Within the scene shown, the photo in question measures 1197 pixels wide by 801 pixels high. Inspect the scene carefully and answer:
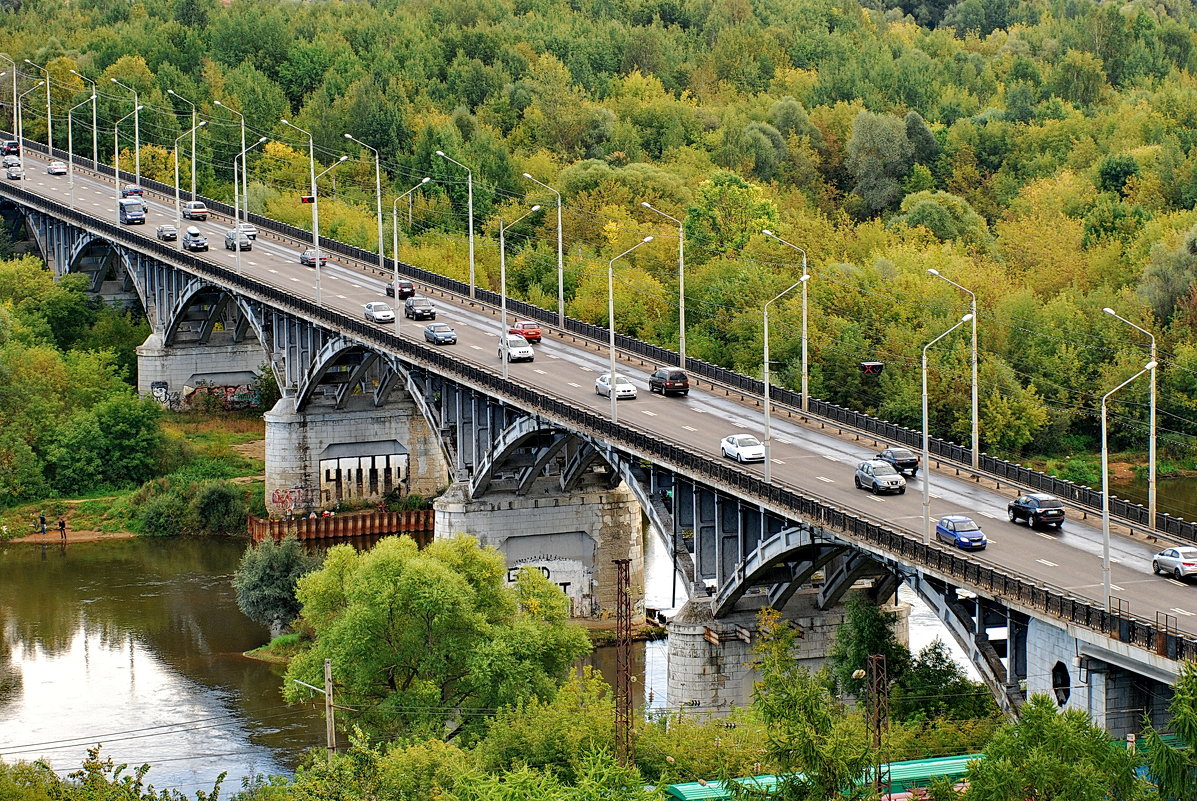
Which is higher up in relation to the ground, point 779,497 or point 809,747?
→ point 779,497

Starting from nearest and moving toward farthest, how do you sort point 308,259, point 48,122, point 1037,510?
point 1037,510 → point 308,259 → point 48,122

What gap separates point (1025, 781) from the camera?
5081 cm

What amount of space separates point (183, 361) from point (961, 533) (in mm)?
83206

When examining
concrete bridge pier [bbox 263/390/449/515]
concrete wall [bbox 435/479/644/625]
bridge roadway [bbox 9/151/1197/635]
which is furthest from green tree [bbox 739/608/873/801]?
concrete bridge pier [bbox 263/390/449/515]

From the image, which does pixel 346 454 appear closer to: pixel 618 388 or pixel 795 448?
pixel 618 388

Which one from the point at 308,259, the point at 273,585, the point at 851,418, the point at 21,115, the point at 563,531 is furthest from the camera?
the point at 21,115

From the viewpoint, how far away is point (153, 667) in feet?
289

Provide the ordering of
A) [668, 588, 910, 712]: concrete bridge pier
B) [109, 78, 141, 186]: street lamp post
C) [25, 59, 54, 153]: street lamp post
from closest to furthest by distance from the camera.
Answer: [668, 588, 910, 712]: concrete bridge pier, [109, 78, 141, 186]: street lamp post, [25, 59, 54, 153]: street lamp post

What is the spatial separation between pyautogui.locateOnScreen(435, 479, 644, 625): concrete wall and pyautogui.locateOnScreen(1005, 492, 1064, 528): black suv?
98.4 feet

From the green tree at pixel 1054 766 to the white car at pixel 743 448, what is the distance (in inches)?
965

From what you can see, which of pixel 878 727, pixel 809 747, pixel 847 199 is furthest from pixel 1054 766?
pixel 847 199

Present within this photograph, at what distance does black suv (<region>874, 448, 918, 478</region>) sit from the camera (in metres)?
74.3

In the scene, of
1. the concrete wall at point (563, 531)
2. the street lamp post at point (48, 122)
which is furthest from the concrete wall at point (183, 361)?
the concrete wall at point (563, 531)

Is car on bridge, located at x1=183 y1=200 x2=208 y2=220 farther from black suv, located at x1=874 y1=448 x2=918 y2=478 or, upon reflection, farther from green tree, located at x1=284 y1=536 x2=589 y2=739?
black suv, located at x1=874 y1=448 x2=918 y2=478
